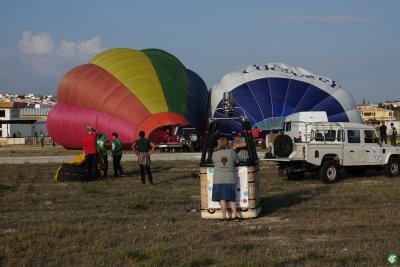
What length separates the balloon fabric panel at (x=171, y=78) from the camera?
34156mm

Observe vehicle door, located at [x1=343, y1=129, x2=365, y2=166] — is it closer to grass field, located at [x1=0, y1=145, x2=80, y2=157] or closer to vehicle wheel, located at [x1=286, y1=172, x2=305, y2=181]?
vehicle wheel, located at [x1=286, y1=172, x2=305, y2=181]

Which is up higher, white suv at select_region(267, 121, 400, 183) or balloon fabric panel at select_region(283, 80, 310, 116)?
balloon fabric panel at select_region(283, 80, 310, 116)

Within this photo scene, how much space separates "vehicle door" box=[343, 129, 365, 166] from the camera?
56.5ft

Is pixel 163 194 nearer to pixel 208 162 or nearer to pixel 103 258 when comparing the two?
pixel 208 162

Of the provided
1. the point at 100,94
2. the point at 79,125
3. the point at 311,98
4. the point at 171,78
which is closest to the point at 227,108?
the point at 100,94

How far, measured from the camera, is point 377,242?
800 cm

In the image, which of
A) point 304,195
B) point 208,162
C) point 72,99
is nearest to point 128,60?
point 72,99

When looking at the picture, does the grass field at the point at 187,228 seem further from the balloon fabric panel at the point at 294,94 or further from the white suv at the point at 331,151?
the balloon fabric panel at the point at 294,94

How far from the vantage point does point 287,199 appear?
13.0 m

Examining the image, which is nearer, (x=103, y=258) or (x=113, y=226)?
(x=103, y=258)

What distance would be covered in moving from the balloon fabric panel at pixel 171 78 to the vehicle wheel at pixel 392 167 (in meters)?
17.3

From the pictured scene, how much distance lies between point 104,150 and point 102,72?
645 inches

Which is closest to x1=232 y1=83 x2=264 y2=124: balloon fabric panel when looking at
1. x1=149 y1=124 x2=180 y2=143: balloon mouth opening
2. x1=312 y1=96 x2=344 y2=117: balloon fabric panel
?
x1=312 y1=96 x2=344 y2=117: balloon fabric panel

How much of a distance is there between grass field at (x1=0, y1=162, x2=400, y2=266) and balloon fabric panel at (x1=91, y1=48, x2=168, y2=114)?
1778 centimetres
